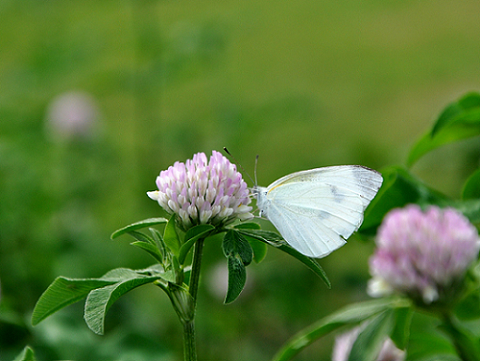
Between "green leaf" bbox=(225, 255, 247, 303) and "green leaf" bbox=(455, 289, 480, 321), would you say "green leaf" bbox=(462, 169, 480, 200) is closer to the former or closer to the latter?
"green leaf" bbox=(455, 289, 480, 321)

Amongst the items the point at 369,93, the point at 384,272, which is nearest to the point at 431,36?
the point at 369,93

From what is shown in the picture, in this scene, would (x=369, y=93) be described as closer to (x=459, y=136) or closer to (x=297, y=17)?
(x=297, y=17)

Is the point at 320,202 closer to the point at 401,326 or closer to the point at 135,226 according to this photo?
the point at 401,326

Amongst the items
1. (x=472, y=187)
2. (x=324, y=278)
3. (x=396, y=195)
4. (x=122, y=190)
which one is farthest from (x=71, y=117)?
(x=324, y=278)

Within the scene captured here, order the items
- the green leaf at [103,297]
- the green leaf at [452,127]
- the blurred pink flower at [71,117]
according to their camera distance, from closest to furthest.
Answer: the green leaf at [103,297] < the green leaf at [452,127] < the blurred pink flower at [71,117]

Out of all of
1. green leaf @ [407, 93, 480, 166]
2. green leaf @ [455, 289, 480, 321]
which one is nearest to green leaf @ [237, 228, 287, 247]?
green leaf @ [455, 289, 480, 321]

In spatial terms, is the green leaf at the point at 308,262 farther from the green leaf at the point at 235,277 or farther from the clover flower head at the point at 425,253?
the clover flower head at the point at 425,253

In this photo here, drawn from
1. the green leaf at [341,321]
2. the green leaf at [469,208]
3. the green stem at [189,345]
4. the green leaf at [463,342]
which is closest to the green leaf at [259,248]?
the green leaf at [341,321]
